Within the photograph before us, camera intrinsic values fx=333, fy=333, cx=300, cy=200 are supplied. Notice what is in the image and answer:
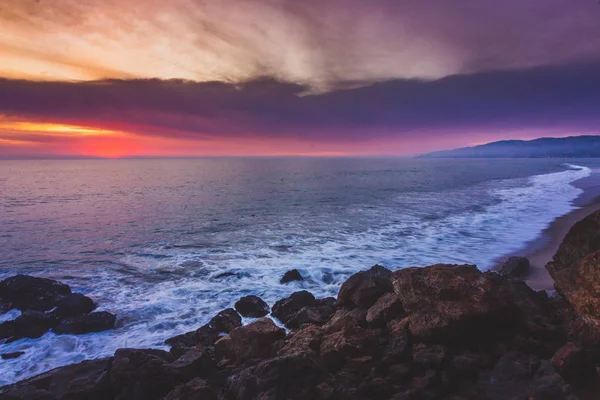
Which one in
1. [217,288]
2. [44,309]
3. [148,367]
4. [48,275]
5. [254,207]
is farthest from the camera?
[254,207]

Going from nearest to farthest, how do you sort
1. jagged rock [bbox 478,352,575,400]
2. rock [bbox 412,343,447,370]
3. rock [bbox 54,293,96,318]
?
jagged rock [bbox 478,352,575,400], rock [bbox 412,343,447,370], rock [bbox 54,293,96,318]

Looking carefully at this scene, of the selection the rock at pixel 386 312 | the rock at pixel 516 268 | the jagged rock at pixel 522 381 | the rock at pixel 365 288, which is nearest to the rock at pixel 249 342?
the rock at pixel 386 312

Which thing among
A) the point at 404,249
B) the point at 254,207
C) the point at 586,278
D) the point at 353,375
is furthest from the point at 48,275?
the point at 254,207

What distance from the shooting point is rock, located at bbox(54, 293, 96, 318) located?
12500 mm

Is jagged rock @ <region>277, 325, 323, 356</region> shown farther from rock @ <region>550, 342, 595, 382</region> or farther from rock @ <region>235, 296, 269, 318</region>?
rock @ <region>235, 296, 269, 318</region>

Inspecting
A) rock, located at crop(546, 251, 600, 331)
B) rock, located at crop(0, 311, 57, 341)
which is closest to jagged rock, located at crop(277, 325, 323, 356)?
rock, located at crop(546, 251, 600, 331)

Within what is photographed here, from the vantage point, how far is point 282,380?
19.9 ft

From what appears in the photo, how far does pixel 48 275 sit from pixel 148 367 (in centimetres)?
1435

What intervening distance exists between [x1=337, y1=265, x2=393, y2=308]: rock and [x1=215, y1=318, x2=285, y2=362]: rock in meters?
2.61

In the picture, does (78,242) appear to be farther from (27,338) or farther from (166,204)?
(166,204)

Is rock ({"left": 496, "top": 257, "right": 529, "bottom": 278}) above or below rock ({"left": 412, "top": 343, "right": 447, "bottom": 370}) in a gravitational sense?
below

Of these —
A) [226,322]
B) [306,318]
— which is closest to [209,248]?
[226,322]

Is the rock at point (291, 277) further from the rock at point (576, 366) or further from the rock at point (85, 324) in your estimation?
the rock at point (576, 366)

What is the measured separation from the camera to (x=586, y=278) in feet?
18.7
